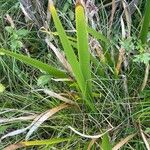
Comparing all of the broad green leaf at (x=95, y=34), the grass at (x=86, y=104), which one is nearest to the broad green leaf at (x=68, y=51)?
the grass at (x=86, y=104)

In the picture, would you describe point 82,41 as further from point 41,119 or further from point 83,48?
point 41,119

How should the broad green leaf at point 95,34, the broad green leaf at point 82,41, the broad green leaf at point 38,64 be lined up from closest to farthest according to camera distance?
the broad green leaf at point 82,41
the broad green leaf at point 38,64
the broad green leaf at point 95,34

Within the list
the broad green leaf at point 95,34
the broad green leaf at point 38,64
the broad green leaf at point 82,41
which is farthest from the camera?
the broad green leaf at point 95,34

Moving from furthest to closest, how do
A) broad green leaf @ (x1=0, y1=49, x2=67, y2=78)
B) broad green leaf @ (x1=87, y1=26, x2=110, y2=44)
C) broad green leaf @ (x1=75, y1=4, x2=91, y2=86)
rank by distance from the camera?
broad green leaf @ (x1=87, y1=26, x2=110, y2=44) → broad green leaf @ (x1=0, y1=49, x2=67, y2=78) → broad green leaf @ (x1=75, y1=4, x2=91, y2=86)

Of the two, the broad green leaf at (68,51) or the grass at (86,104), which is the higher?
the broad green leaf at (68,51)

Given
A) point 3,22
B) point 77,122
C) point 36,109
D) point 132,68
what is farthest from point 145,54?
point 3,22

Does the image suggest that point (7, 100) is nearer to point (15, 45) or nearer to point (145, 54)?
point (15, 45)

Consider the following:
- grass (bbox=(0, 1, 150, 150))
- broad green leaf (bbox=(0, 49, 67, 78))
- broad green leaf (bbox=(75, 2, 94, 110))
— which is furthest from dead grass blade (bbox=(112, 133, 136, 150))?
broad green leaf (bbox=(0, 49, 67, 78))

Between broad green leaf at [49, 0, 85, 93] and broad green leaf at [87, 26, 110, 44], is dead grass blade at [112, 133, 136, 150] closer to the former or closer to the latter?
broad green leaf at [49, 0, 85, 93]

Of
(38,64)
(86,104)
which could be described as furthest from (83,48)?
(86,104)

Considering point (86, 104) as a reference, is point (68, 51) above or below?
above

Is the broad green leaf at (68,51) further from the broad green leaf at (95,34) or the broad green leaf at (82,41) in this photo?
the broad green leaf at (95,34)
